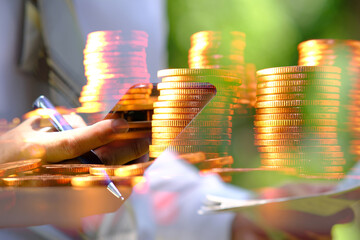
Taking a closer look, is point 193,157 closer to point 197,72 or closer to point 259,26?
point 197,72

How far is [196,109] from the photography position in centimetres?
57

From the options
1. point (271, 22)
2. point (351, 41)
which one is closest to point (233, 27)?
point (271, 22)

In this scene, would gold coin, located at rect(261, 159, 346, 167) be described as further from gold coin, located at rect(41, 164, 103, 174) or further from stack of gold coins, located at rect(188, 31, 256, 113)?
gold coin, located at rect(41, 164, 103, 174)

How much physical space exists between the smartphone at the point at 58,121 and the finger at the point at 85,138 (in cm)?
1

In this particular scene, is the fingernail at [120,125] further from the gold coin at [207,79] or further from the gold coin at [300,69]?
the gold coin at [300,69]

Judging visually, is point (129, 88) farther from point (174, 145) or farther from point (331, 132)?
point (331, 132)

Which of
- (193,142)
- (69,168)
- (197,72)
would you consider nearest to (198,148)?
(193,142)

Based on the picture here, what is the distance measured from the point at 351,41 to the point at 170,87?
296mm

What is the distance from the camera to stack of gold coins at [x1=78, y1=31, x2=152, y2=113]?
623mm

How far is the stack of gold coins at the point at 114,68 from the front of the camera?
623mm

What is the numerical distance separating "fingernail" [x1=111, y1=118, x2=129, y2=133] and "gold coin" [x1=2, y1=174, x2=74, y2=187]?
0.36 feet

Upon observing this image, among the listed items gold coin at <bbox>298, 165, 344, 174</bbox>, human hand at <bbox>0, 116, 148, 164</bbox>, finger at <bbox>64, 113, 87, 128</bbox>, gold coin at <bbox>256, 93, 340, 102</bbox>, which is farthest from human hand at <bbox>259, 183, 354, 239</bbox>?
finger at <bbox>64, 113, 87, 128</bbox>

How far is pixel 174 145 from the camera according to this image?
58 cm

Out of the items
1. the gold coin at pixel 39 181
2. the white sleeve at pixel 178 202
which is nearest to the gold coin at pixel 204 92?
the white sleeve at pixel 178 202
